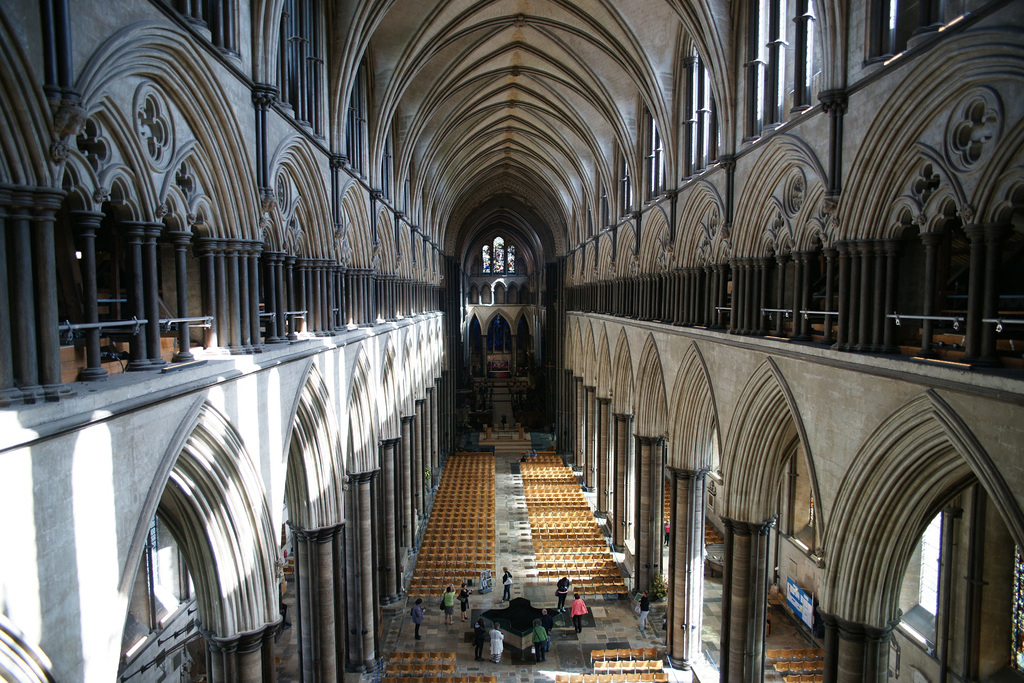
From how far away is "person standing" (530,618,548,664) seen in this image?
46.1 ft

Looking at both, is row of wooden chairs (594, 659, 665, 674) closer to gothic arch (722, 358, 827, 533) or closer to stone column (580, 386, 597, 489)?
gothic arch (722, 358, 827, 533)

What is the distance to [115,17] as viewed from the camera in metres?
4.80

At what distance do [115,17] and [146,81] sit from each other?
774 mm

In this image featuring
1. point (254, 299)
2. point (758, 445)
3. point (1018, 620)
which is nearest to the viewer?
point (254, 299)

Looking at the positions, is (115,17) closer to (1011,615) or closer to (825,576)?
(825,576)

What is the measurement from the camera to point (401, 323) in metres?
19.9

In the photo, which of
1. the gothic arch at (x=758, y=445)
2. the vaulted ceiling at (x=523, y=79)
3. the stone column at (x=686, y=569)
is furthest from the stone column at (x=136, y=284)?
the stone column at (x=686, y=569)

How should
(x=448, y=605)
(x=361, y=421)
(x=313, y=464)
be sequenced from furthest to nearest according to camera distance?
1. (x=448, y=605)
2. (x=361, y=421)
3. (x=313, y=464)

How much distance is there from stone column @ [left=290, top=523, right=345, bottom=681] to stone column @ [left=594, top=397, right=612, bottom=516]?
50.0ft

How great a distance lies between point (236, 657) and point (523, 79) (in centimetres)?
2194

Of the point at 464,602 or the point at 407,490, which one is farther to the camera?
the point at 407,490

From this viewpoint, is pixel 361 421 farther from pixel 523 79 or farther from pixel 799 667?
pixel 523 79

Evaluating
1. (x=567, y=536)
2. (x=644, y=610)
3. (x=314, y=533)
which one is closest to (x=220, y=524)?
(x=314, y=533)

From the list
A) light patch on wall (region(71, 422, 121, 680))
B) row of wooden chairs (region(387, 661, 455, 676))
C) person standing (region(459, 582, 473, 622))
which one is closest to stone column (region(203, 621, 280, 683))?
light patch on wall (region(71, 422, 121, 680))
